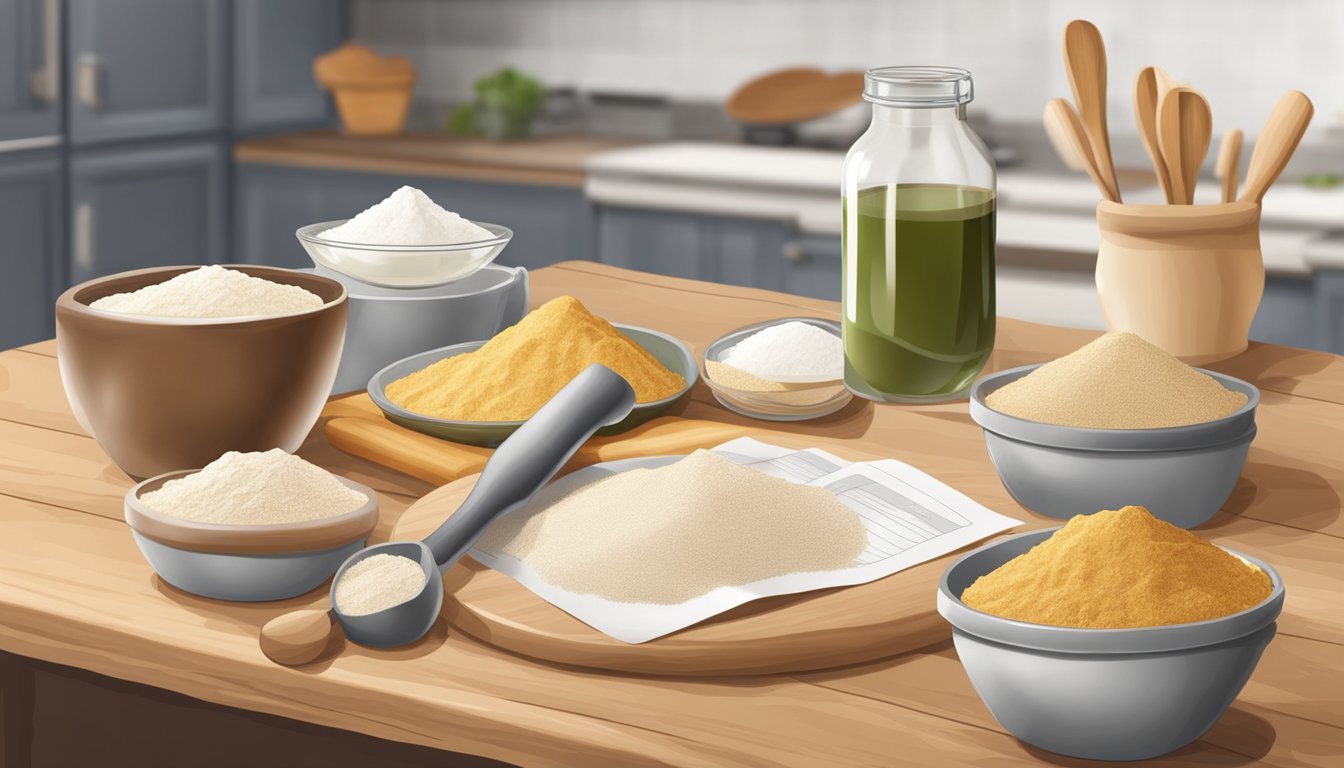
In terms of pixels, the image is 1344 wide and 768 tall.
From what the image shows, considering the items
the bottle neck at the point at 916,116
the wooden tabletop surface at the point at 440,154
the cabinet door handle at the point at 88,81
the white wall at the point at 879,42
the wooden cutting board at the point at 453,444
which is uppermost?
the white wall at the point at 879,42

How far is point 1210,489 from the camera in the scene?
1078mm

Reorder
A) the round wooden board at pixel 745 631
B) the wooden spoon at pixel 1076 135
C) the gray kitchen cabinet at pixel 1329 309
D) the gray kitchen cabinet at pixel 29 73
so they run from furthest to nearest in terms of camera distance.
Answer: the gray kitchen cabinet at pixel 29 73, the gray kitchen cabinet at pixel 1329 309, the wooden spoon at pixel 1076 135, the round wooden board at pixel 745 631

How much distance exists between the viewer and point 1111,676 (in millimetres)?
760

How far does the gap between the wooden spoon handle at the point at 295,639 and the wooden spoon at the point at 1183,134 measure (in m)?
0.94

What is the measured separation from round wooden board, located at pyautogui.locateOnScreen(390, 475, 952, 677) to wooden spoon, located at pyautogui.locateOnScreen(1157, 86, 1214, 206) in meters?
0.70

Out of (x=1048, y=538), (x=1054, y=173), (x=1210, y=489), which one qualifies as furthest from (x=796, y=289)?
(x=1048, y=538)

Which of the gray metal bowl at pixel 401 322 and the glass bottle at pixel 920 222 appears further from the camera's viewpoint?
the gray metal bowl at pixel 401 322

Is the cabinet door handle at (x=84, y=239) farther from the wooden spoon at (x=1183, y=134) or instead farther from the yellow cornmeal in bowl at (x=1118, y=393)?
the yellow cornmeal in bowl at (x=1118, y=393)

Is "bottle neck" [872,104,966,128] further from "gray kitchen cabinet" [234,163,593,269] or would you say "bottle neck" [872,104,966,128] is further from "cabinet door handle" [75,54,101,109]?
"cabinet door handle" [75,54,101,109]

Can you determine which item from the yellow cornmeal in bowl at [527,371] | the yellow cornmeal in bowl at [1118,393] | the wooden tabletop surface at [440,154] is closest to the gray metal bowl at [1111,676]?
the yellow cornmeal in bowl at [1118,393]

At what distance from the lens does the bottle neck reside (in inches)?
51.6

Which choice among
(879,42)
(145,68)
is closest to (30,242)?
(145,68)

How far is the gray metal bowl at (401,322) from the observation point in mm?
1412

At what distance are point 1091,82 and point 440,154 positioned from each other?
2478 mm
